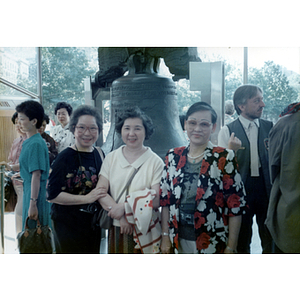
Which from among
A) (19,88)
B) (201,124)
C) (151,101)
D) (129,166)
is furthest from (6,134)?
(201,124)

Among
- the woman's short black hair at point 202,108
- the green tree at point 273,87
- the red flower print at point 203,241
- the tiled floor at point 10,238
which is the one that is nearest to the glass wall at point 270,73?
the green tree at point 273,87

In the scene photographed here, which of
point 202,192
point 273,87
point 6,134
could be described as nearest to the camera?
point 202,192

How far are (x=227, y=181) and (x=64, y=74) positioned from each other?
161cm

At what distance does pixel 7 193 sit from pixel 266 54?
246 centimetres

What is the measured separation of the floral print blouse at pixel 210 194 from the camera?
9.12 ft

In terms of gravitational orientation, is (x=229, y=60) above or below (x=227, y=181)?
above

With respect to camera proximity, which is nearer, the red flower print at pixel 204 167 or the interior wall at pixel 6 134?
the red flower print at pixel 204 167

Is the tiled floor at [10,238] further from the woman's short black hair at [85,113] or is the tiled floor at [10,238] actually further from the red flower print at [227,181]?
the red flower print at [227,181]

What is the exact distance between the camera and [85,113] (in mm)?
2889

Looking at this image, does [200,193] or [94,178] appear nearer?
[200,193]

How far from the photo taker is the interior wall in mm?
2947

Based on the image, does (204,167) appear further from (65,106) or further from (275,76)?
(65,106)

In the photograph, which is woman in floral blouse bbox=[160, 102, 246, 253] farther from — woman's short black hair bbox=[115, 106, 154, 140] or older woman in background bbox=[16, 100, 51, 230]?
older woman in background bbox=[16, 100, 51, 230]

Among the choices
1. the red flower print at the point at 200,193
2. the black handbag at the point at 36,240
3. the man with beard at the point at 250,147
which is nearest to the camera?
the red flower print at the point at 200,193
